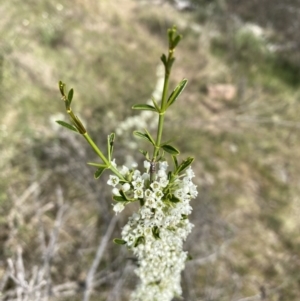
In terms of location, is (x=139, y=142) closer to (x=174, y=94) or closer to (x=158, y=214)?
(x=158, y=214)

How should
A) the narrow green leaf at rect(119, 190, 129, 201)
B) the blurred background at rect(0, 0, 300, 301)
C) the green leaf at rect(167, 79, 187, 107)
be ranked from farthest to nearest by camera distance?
the blurred background at rect(0, 0, 300, 301)
the narrow green leaf at rect(119, 190, 129, 201)
the green leaf at rect(167, 79, 187, 107)

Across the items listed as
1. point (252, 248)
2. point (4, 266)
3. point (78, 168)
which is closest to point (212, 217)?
point (252, 248)

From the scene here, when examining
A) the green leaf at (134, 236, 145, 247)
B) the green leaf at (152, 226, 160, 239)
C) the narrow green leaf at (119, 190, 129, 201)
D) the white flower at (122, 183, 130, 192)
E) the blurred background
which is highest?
the blurred background

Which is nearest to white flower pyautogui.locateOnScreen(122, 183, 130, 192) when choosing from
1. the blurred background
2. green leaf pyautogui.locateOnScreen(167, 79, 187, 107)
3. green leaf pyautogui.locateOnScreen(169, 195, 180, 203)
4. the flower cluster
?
the flower cluster

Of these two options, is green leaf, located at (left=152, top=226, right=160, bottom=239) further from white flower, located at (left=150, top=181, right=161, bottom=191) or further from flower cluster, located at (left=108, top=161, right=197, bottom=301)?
white flower, located at (left=150, top=181, right=161, bottom=191)

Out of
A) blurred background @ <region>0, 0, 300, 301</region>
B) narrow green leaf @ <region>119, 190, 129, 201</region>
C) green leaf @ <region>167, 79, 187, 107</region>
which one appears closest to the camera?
green leaf @ <region>167, 79, 187, 107</region>

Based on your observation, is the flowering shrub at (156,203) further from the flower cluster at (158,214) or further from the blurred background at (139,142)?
the blurred background at (139,142)

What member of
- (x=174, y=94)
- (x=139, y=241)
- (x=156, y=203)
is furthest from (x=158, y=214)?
(x=174, y=94)

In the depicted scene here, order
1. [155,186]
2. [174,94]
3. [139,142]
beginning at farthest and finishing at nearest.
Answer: [139,142], [155,186], [174,94]
